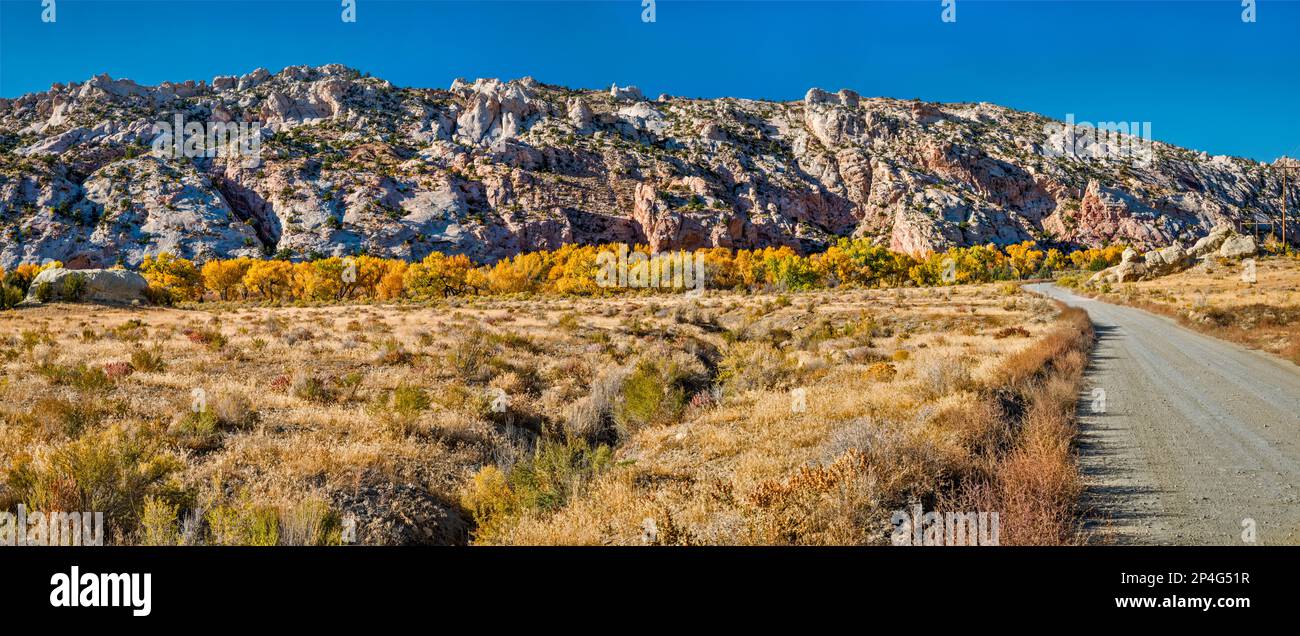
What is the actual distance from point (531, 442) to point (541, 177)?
124014 mm

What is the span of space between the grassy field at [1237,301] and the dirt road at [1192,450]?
4572mm

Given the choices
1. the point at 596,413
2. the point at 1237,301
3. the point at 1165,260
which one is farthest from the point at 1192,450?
the point at 1165,260

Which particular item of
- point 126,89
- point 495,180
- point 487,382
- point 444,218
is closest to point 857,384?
point 487,382

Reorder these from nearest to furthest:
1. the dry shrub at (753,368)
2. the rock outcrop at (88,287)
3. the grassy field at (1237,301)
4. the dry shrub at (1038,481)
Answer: the dry shrub at (1038,481)
the dry shrub at (753,368)
the grassy field at (1237,301)
the rock outcrop at (88,287)

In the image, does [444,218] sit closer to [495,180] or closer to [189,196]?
[495,180]

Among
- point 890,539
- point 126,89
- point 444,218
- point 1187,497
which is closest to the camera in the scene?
point 890,539

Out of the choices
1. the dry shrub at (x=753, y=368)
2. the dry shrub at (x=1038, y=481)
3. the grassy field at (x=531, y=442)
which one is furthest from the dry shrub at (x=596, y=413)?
the dry shrub at (x=1038, y=481)

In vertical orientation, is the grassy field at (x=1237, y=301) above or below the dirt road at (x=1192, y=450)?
above

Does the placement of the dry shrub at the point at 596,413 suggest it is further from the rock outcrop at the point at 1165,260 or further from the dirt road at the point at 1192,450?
the rock outcrop at the point at 1165,260

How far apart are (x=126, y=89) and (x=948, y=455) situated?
190768mm

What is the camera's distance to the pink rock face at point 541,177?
310 feet
